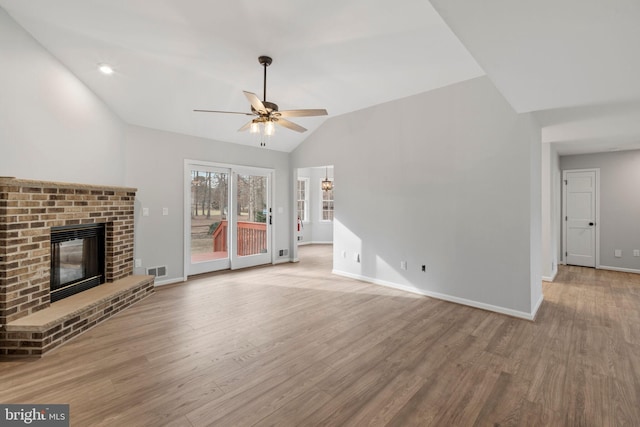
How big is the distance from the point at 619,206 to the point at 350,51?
21.3 ft

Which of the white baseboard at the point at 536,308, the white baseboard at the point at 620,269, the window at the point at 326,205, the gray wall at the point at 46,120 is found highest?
the gray wall at the point at 46,120

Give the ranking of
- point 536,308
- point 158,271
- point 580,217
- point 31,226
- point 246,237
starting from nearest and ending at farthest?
point 31,226, point 536,308, point 158,271, point 246,237, point 580,217

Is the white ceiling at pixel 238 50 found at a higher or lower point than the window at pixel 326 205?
higher

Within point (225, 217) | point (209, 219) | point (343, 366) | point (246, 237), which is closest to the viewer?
point (343, 366)

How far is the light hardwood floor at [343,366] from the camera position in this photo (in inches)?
75.3

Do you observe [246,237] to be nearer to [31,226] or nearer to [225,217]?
[225,217]

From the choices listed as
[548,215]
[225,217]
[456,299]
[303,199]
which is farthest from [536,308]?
[303,199]

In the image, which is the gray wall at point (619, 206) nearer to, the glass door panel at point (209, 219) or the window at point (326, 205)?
the window at point (326, 205)

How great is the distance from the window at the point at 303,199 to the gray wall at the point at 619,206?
7.09m

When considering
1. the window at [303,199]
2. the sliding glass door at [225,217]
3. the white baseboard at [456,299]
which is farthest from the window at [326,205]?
the white baseboard at [456,299]

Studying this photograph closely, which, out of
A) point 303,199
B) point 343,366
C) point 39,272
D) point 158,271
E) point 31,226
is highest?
point 303,199

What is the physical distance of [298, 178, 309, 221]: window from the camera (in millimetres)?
9594

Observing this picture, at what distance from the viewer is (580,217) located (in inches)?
247

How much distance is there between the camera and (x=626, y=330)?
314 centimetres
